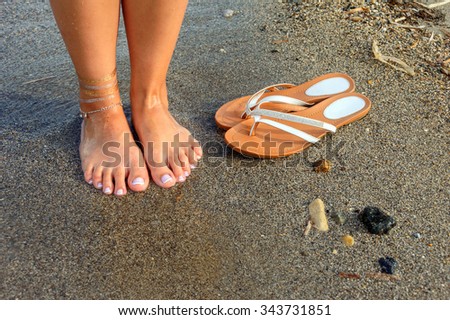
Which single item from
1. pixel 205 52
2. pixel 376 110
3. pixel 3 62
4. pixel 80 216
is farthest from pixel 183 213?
pixel 3 62

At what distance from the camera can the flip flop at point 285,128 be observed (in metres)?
1.93

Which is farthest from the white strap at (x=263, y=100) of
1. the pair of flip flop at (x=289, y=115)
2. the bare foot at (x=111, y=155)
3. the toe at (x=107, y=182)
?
the toe at (x=107, y=182)

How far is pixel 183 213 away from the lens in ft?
5.51

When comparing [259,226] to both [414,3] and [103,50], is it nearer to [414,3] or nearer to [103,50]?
[103,50]

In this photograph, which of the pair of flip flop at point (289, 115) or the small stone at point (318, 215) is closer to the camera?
the small stone at point (318, 215)

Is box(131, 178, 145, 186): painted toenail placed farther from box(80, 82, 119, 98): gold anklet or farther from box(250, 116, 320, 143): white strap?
box(250, 116, 320, 143): white strap

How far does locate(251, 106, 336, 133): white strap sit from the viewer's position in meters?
1.97

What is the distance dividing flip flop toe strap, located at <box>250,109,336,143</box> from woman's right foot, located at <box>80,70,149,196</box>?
473 mm

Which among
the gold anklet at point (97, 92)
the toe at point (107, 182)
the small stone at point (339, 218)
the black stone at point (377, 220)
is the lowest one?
the toe at point (107, 182)

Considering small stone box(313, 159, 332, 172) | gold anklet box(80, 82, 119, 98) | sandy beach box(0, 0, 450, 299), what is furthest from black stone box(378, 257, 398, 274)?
gold anklet box(80, 82, 119, 98)

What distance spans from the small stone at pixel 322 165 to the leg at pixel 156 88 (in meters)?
0.43

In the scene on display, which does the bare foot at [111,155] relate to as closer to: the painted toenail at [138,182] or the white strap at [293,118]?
the painted toenail at [138,182]

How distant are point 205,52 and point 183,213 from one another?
1.17 meters

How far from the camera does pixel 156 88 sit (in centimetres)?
188
